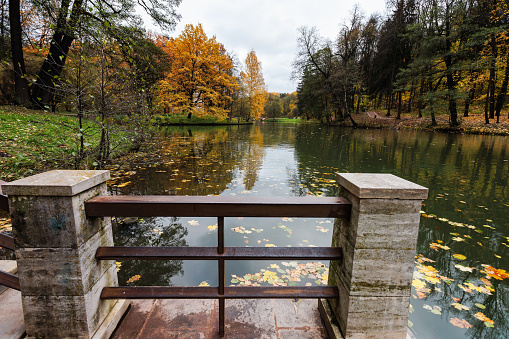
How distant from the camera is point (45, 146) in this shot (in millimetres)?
5461

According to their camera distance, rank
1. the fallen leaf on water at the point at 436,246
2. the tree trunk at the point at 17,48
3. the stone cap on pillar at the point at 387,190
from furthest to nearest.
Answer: the tree trunk at the point at 17,48
the fallen leaf on water at the point at 436,246
the stone cap on pillar at the point at 387,190

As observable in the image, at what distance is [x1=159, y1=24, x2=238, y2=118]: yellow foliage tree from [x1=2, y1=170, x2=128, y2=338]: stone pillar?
992 inches

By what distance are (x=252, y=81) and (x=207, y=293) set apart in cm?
4435

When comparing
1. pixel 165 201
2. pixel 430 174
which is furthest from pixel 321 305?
pixel 430 174

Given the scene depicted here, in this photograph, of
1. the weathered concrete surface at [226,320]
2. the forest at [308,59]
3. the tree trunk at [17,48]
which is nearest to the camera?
the weathered concrete surface at [226,320]

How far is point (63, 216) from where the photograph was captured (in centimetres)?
138

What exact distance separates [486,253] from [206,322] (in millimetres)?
4447

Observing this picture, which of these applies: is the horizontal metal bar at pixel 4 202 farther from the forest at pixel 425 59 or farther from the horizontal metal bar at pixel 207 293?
the forest at pixel 425 59

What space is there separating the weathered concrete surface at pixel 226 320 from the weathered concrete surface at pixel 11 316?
645 millimetres

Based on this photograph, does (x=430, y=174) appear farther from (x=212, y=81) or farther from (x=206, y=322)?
(x=212, y=81)

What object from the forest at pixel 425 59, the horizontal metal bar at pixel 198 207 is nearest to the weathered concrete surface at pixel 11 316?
the horizontal metal bar at pixel 198 207

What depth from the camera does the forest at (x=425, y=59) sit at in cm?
1930

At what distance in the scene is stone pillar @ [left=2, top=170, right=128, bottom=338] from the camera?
136cm

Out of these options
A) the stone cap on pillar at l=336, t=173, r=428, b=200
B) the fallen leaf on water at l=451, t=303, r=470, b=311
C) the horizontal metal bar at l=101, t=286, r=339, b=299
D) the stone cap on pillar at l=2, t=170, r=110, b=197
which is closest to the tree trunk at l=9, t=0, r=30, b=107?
the stone cap on pillar at l=2, t=170, r=110, b=197
